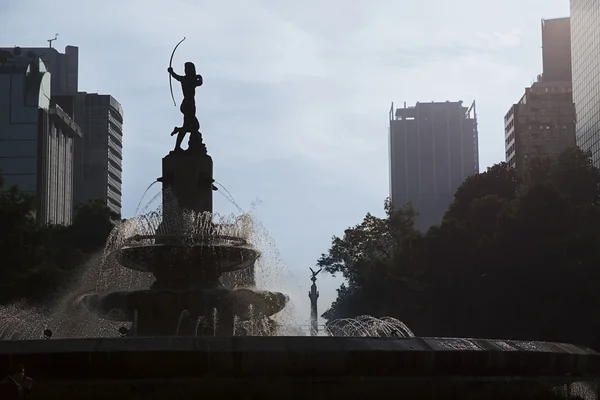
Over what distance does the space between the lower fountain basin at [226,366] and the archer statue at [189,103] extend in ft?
34.3

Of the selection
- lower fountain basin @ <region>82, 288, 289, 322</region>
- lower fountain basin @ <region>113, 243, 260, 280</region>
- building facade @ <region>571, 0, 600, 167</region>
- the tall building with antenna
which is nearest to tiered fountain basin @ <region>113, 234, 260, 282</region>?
lower fountain basin @ <region>113, 243, 260, 280</region>

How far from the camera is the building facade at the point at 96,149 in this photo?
478 feet

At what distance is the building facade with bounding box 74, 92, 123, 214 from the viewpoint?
14575cm

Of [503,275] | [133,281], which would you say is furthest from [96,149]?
[133,281]

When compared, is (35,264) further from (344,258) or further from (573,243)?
(344,258)

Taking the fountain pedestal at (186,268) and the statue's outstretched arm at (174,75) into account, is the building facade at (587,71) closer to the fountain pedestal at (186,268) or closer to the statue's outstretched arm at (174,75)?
the statue's outstretched arm at (174,75)

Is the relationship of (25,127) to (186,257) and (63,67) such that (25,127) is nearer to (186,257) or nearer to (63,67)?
(63,67)

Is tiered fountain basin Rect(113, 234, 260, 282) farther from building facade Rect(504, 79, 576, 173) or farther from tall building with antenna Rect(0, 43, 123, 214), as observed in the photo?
building facade Rect(504, 79, 576, 173)

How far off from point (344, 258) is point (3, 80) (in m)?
53.8

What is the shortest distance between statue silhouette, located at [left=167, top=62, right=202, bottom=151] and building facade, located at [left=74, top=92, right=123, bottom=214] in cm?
11854

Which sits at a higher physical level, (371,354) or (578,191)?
(578,191)

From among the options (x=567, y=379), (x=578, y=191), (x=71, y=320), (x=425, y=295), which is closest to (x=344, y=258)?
(x=578, y=191)

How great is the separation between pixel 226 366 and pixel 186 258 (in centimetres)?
766

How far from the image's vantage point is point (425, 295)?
165ft
